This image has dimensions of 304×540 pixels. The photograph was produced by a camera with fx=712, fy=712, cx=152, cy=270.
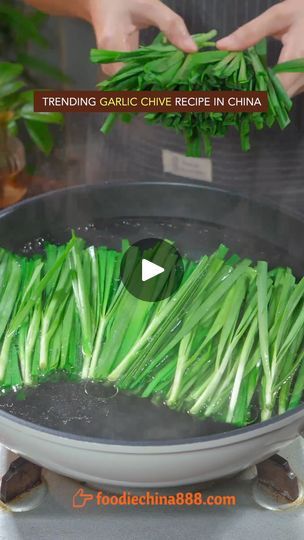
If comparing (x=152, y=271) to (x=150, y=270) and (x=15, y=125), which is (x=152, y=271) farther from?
(x=15, y=125)

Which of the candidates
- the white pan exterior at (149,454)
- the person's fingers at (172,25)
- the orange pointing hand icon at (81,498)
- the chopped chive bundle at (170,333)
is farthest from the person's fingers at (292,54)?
the orange pointing hand icon at (81,498)

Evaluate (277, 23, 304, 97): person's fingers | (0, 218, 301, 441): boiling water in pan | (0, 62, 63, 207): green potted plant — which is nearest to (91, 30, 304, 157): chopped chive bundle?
(277, 23, 304, 97): person's fingers

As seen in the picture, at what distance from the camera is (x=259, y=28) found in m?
0.84

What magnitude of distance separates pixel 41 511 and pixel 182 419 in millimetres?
222

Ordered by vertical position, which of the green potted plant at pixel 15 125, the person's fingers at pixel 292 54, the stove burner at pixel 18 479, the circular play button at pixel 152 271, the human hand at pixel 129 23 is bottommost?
the stove burner at pixel 18 479

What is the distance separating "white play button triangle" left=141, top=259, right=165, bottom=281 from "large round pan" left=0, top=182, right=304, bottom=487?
3.3 inches

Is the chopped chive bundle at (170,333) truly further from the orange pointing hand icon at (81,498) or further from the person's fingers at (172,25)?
the person's fingers at (172,25)

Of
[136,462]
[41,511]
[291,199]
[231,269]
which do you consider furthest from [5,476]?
[291,199]

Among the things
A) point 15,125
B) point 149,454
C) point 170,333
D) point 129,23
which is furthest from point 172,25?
point 149,454

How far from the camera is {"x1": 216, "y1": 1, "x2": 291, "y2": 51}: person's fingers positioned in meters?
0.84

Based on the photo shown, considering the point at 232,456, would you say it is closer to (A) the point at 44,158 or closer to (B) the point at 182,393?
(B) the point at 182,393

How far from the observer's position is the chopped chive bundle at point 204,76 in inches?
33.1

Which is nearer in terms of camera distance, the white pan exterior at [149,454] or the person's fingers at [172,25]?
the white pan exterior at [149,454]

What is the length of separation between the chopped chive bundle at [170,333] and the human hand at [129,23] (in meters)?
0.26
